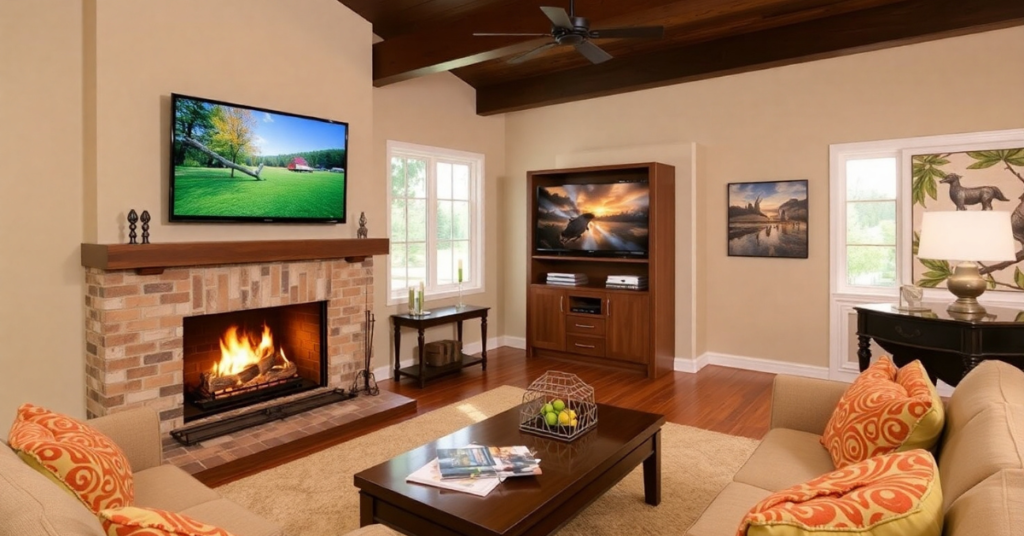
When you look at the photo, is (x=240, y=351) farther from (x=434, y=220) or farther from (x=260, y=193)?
(x=434, y=220)

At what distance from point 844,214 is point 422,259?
3821mm

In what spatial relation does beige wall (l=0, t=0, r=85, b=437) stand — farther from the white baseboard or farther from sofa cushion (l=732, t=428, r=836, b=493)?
the white baseboard

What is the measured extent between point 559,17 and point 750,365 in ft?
13.0

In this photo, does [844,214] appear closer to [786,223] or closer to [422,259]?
[786,223]

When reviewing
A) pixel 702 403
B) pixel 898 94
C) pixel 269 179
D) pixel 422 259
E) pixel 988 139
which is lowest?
pixel 702 403

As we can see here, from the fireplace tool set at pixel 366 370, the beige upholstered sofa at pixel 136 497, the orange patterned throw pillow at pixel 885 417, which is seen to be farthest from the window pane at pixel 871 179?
the beige upholstered sofa at pixel 136 497

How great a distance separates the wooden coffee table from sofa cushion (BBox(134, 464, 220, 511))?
0.53 metres

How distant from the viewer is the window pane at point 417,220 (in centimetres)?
588

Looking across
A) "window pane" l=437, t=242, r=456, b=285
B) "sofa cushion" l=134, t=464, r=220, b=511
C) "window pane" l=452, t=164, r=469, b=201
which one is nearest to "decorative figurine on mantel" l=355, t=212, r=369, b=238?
"window pane" l=437, t=242, r=456, b=285

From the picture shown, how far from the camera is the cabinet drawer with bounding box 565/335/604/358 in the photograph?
586cm

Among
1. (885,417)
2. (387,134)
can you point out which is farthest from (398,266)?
(885,417)

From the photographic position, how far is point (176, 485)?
216cm

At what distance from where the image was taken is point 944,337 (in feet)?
10.9

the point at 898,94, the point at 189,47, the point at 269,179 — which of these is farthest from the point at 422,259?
the point at 898,94
